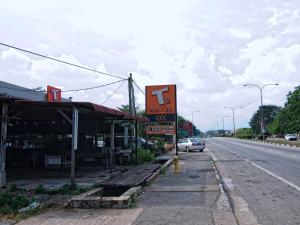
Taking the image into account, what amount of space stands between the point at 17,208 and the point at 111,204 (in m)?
2.23

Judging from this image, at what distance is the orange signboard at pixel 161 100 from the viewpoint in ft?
95.4

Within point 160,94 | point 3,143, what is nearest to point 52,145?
point 3,143

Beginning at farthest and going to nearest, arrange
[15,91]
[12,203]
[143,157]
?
[15,91] → [143,157] → [12,203]

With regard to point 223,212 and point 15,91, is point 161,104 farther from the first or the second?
point 223,212

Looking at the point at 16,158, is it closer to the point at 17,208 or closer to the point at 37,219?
the point at 17,208

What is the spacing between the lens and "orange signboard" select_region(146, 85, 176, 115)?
95.4ft

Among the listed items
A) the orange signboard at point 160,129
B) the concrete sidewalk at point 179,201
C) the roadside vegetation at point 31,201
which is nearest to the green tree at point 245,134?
the orange signboard at point 160,129

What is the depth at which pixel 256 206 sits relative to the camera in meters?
9.53

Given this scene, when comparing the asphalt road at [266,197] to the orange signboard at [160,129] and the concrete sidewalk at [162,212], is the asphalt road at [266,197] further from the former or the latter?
the orange signboard at [160,129]

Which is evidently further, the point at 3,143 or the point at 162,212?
the point at 3,143

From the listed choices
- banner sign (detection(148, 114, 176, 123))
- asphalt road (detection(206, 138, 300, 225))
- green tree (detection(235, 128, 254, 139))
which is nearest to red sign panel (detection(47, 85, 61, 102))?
banner sign (detection(148, 114, 176, 123))

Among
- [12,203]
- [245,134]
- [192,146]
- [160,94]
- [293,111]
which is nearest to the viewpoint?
[12,203]

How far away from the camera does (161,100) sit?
2928 cm

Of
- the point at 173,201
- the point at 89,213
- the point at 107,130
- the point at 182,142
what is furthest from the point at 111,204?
the point at 182,142
